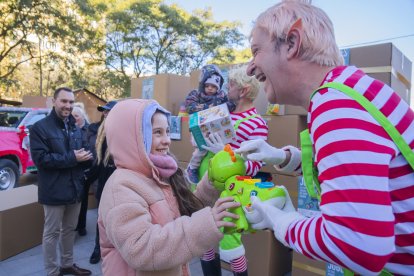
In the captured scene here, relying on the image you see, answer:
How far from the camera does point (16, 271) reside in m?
3.22

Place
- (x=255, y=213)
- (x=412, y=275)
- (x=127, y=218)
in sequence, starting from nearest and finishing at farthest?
(x=412, y=275)
(x=255, y=213)
(x=127, y=218)

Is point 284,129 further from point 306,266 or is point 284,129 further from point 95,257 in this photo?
point 95,257

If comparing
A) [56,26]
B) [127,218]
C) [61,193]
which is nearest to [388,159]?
[127,218]

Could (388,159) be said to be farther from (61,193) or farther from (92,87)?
(92,87)

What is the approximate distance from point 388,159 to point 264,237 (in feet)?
8.01

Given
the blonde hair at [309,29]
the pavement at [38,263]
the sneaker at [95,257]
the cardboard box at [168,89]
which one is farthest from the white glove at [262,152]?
the cardboard box at [168,89]

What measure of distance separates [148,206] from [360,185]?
90cm

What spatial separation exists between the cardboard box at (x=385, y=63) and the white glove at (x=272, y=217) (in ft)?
5.93

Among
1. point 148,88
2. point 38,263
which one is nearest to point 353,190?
point 38,263

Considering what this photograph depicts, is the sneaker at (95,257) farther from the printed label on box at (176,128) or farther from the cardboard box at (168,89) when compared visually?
the cardboard box at (168,89)

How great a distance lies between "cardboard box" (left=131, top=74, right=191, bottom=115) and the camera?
4344 mm

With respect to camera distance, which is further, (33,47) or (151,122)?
(33,47)

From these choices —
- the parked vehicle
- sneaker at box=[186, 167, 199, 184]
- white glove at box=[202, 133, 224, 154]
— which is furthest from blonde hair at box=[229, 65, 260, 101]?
the parked vehicle

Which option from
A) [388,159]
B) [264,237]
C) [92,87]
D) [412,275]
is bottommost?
[264,237]
